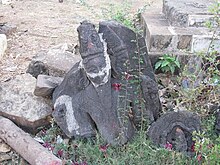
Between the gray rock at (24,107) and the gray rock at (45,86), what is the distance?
96mm

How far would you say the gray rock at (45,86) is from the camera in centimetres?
337

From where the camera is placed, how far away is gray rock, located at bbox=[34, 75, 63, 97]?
3369mm

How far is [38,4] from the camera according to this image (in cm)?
757

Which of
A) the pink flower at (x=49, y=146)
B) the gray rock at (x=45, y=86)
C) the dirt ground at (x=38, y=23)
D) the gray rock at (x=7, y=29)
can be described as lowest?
the dirt ground at (x=38, y=23)

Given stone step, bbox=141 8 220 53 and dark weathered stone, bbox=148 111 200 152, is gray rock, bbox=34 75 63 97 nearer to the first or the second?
dark weathered stone, bbox=148 111 200 152

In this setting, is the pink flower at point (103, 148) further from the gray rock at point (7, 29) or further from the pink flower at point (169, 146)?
the gray rock at point (7, 29)

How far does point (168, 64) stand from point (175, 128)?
1183 millimetres

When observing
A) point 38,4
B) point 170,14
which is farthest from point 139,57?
point 38,4

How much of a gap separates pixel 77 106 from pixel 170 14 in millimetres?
2328

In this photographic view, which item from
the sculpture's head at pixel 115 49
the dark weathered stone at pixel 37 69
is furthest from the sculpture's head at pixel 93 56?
the dark weathered stone at pixel 37 69

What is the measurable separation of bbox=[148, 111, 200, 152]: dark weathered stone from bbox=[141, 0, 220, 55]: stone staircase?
101 centimetres

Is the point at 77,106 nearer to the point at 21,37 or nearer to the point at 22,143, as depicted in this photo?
the point at 22,143

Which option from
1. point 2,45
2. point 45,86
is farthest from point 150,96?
point 2,45

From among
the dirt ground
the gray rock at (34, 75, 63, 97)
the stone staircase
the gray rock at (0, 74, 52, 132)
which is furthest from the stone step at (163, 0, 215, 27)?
the gray rock at (0, 74, 52, 132)
